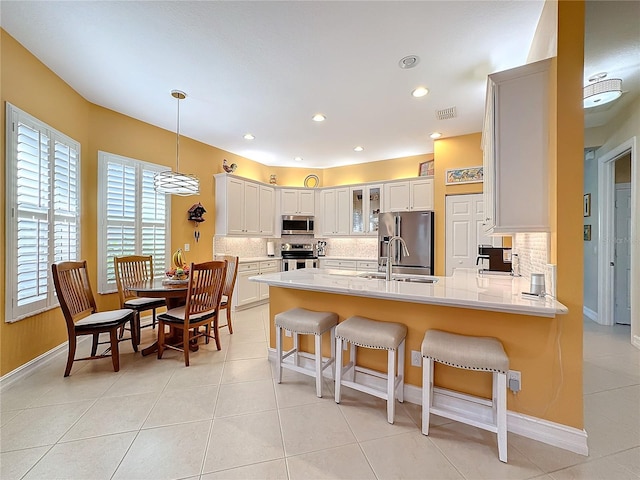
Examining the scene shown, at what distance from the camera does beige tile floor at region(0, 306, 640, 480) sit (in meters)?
1.49

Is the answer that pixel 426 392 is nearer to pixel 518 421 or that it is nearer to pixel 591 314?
pixel 518 421

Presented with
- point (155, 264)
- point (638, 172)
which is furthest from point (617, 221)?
point (155, 264)

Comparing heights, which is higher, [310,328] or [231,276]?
[231,276]

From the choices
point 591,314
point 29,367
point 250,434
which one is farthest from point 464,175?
point 29,367

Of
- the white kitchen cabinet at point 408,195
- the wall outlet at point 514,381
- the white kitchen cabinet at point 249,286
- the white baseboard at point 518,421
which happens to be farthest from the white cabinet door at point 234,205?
the wall outlet at point 514,381

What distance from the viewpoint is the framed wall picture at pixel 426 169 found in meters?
5.00

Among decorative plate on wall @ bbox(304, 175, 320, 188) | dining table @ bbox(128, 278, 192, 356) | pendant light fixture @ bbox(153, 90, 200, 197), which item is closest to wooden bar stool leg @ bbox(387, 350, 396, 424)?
dining table @ bbox(128, 278, 192, 356)

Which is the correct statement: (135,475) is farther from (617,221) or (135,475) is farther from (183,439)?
(617,221)

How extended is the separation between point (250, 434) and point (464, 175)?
439 cm

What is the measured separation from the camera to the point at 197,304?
286cm

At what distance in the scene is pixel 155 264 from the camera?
4070 mm

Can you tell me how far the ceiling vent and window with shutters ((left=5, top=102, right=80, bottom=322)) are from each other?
4.39 metres

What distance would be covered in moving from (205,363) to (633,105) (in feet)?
18.8

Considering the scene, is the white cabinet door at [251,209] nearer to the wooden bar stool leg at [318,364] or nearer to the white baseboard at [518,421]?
the wooden bar stool leg at [318,364]
